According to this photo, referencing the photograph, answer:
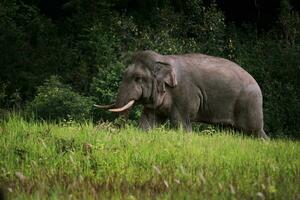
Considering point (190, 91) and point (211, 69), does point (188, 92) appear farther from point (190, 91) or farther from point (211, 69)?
point (211, 69)

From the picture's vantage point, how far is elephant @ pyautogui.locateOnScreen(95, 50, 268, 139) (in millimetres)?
12156

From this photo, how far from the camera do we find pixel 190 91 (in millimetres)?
12602

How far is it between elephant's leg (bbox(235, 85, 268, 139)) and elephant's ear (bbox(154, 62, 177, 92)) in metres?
1.59

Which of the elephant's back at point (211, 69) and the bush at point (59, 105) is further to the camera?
the bush at point (59, 105)

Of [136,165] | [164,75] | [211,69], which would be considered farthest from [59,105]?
[136,165]

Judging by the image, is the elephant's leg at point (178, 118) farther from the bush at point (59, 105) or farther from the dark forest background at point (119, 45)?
the dark forest background at point (119, 45)

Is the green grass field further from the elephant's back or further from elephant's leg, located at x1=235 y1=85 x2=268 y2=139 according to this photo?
elephant's leg, located at x1=235 y1=85 x2=268 y2=139

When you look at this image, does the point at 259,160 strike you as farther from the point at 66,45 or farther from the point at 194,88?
the point at 66,45

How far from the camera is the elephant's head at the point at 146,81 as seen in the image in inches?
474

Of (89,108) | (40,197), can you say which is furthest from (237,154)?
(89,108)

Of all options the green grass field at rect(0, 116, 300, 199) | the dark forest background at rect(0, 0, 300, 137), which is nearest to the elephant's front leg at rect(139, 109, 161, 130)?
the green grass field at rect(0, 116, 300, 199)

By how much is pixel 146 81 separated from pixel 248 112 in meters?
2.20

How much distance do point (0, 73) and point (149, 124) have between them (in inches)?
315

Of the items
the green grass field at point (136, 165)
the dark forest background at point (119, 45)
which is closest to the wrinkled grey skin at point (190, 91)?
the green grass field at point (136, 165)
